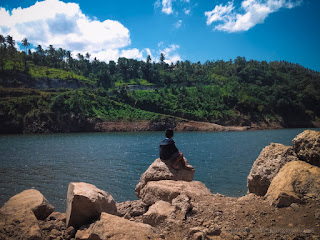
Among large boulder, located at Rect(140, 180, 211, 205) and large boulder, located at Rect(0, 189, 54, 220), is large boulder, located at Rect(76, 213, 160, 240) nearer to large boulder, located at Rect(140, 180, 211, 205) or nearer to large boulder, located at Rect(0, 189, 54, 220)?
large boulder, located at Rect(0, 189, 54, 220)

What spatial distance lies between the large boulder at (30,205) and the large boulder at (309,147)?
338 inches

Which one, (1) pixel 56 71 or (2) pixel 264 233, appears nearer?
(2) pixel 264 233

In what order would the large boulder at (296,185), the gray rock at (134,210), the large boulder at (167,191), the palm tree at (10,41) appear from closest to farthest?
1. the large boulder at (296,185)
2. the large boulder at (167,191)
3. the gray rock at (134,210)
4. the palm tree at (10,41)

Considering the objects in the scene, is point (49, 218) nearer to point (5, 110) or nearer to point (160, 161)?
point (160, 161)

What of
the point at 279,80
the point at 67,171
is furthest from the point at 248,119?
the point at 67,171

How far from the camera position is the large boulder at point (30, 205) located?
21.0 feet

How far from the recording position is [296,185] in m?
6.49

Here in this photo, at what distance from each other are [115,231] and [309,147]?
6612 mm

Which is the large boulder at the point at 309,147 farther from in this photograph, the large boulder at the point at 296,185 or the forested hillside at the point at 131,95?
the forested hillside at the point at 131,95

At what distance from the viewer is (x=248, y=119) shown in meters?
103

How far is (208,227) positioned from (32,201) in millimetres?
5318

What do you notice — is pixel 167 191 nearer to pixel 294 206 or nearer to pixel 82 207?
pixel 82 207

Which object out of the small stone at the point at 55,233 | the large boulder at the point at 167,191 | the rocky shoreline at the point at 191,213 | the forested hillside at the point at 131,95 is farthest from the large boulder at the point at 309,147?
the forested hillside at the point at 131,95

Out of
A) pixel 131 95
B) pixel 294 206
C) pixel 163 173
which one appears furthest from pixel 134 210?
pixel 131 95
